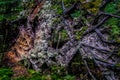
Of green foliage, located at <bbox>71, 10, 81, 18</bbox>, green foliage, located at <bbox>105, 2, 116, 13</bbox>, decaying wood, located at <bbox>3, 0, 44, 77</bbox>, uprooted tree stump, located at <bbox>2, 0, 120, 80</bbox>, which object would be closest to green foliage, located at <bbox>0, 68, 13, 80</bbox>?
decaying wood, located at <bbox>3, 0, 44, 77</bbox>

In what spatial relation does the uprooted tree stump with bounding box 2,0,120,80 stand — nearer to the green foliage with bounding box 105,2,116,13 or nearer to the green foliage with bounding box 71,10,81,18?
the green foliage with bounding box 71,10,81,18

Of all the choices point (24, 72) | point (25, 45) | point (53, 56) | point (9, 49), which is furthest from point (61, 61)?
point (9, 49)

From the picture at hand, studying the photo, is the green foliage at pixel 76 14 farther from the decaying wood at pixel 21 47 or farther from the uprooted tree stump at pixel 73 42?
the decaying wood at pixel 21 47

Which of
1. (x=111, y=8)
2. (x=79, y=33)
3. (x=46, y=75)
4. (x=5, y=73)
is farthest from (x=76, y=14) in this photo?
(x=5, y=73)

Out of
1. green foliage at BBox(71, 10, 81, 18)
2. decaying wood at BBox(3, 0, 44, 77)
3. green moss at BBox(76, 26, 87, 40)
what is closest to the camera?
green moss at BBox(76, 26, 87, 40)

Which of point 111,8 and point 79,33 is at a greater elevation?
point 111,8

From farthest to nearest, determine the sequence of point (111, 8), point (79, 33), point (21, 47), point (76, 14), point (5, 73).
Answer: point (21, 47), point (76, 14), point (111, 8), point (5, 73), point (79, 33)

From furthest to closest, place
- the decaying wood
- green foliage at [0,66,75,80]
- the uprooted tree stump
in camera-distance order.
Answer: the decaying wood
green foliage at [0,66,75,80]
the uprooted tree stump

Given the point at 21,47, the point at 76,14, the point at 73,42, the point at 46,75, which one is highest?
the point at 76,14

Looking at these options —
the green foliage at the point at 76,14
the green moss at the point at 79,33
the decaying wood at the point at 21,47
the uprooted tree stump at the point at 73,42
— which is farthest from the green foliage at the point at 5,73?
the green foliage at the point at 76,14

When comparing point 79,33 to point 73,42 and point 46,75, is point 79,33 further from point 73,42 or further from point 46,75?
point 46,75

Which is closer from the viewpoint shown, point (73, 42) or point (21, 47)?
point (73, 42)

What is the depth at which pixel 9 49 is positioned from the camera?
823 centimetres

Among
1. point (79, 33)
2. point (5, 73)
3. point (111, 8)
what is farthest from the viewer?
point (111, 8)
